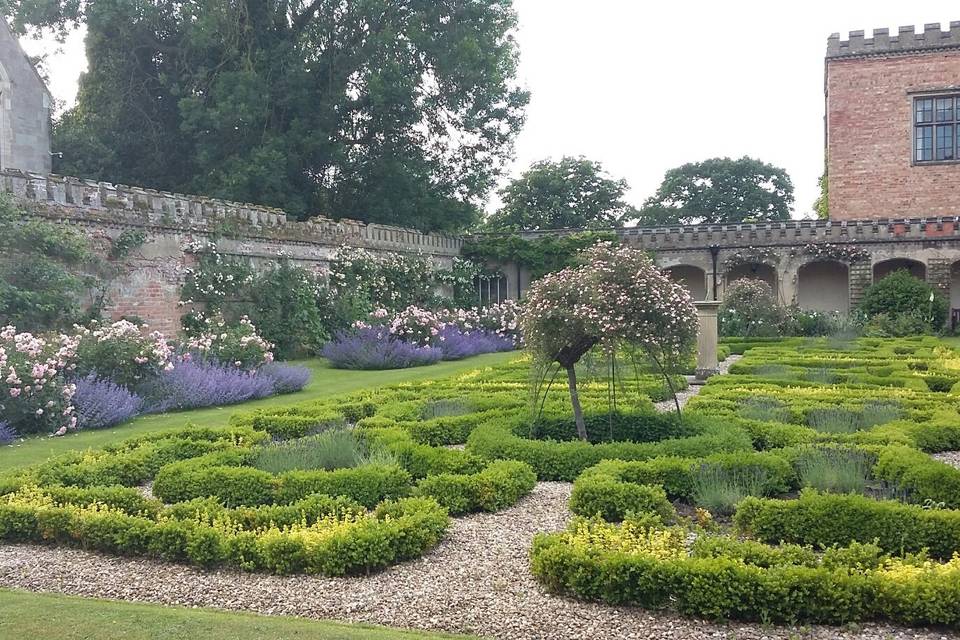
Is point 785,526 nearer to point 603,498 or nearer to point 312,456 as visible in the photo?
point 603,498

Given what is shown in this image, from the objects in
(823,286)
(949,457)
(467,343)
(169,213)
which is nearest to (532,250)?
(467,343)

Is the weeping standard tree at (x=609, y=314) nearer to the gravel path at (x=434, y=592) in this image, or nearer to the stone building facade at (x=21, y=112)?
the gravel path at (x=434, y=592)

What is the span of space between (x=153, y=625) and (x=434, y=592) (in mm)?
1390

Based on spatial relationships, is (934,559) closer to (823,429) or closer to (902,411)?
(823,429)

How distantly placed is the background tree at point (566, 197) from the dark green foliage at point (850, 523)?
1405 inches

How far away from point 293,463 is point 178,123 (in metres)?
21.4

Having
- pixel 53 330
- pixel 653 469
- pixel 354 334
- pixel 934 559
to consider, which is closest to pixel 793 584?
pixel 934 559

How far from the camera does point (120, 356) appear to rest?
10891 mm

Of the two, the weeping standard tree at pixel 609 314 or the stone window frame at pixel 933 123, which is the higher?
the stone window frame at pixel 933 123

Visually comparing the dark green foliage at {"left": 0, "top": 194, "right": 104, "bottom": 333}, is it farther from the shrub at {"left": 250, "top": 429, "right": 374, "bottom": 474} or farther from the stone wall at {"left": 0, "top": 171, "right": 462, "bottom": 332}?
the shrub at {"left": 250, "top": 429, "right": 374, "bottom": 474}

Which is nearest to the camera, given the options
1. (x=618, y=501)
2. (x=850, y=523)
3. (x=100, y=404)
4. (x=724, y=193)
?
(x=850, y=523)

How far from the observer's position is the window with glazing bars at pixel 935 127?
90.8 feet

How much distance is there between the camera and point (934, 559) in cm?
484

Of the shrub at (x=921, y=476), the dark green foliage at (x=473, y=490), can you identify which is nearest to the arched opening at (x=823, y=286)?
the shrub at (x=921, y=476)
